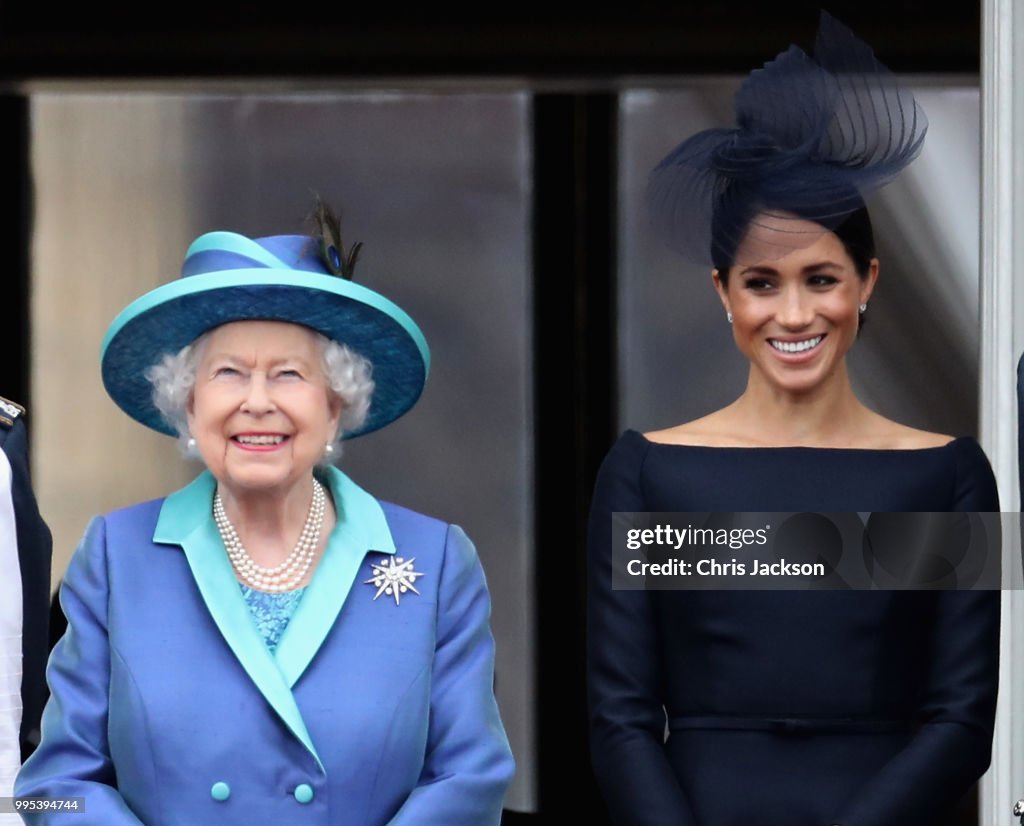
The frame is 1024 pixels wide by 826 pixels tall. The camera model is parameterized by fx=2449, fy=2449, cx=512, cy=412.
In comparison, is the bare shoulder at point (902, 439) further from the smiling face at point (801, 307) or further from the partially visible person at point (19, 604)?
the partially visible person at point (19, 604)

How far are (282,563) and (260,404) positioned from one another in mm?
319

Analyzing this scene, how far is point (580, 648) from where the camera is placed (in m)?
6.36

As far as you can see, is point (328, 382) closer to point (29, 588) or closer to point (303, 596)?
point (303, 596)

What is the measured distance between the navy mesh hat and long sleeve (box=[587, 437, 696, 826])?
0.52 metres

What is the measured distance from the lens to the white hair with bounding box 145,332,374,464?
4.57m

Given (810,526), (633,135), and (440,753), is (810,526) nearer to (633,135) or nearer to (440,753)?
(440,753)

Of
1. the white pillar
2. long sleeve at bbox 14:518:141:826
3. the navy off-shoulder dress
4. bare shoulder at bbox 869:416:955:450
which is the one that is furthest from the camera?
the white pillar

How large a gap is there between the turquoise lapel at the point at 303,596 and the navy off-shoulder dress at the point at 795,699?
0.53 m

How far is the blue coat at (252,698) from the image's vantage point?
14.5 feet

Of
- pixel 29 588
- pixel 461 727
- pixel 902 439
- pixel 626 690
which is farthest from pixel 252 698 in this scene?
pixel 902 439

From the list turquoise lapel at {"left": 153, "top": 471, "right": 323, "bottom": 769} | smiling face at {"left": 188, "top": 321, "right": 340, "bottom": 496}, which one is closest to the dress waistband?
turquoise lapel at {"left": 153, "top": 471, "right": 323, "bottom": 769}

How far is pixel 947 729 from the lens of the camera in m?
4.68

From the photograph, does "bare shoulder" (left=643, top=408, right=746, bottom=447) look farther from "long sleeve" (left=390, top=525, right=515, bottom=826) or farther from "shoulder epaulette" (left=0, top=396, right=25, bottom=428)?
"shoulder epaulette" (left=0, top=396, right=25, bottom=428)

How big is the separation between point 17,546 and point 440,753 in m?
0.95
